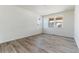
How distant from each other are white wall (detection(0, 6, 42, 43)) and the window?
1.76 metres

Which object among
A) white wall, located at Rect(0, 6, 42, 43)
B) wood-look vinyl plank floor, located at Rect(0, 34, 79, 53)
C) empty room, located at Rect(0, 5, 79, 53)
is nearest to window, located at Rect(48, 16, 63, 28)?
empty room, located at Rect(0, 5, 79, 53)

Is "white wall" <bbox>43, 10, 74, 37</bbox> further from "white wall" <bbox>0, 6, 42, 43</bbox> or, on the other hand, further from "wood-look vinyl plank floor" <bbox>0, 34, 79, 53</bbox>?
"white wall" <bbox>0, 6, 42, 43</bbox>

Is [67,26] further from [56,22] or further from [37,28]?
[37,28]

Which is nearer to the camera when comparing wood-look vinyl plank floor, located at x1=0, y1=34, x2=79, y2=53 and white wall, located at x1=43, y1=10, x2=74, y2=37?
wood-look vinyl plank floor, located at x1=0, y1=34, x2=79, y2=53

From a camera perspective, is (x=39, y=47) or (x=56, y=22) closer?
(x=39, y=47)

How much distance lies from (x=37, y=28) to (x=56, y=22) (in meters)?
1.92

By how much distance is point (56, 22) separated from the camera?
7.16 metres

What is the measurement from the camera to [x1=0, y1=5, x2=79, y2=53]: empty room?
375 centimetres

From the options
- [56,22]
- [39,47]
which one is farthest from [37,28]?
[39,47]

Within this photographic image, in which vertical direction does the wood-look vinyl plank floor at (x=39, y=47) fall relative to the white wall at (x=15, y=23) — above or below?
below

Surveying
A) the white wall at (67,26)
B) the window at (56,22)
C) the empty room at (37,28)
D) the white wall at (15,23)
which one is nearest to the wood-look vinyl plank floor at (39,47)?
the empty room at (37,28)

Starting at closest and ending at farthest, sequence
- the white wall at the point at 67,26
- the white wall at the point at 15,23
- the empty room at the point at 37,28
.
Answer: the empty room at the point at 37,28 → the white wall at the point at 15,23 → the white wall at the point at 67,26

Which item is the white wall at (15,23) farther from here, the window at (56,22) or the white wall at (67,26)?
the white wall at (67,26)

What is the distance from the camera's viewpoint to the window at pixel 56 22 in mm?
6739
